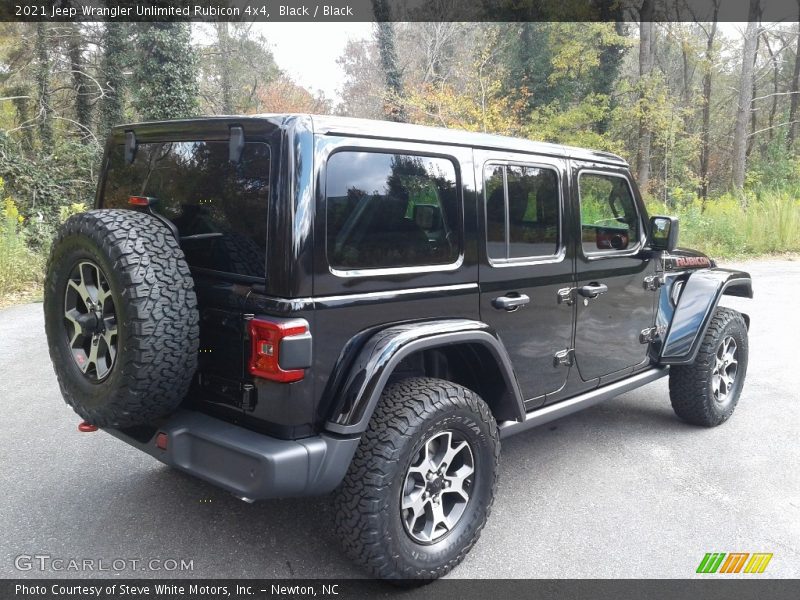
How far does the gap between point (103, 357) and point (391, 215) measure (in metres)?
1.36

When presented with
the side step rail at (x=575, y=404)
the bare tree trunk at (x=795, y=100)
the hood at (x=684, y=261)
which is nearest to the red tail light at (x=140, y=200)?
the side step rail at (x=575, y=404)

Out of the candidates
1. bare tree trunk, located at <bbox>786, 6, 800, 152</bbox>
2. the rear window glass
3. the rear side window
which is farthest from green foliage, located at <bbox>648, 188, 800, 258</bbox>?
bare tree trunk, located at <bbox>786, 6, 800, 152</bbox>

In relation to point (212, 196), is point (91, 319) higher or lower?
lower

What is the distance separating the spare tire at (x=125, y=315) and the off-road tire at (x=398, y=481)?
0.80m

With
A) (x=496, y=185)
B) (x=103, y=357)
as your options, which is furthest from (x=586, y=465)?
(x=103, y=357)

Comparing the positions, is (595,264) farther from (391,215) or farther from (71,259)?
(71,259)

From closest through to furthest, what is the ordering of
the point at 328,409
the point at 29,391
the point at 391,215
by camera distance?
the point at 328,409 < the point at 391,215 < the point at 29,391

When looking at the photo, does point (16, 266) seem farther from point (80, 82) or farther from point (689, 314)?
point (80, 82)

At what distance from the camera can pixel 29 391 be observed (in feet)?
17.2

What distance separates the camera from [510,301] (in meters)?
3.21

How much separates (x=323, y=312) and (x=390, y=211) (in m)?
0.59

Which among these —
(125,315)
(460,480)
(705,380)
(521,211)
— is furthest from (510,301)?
(705,380)

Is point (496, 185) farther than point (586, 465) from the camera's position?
No

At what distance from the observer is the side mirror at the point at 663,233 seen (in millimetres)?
4055
